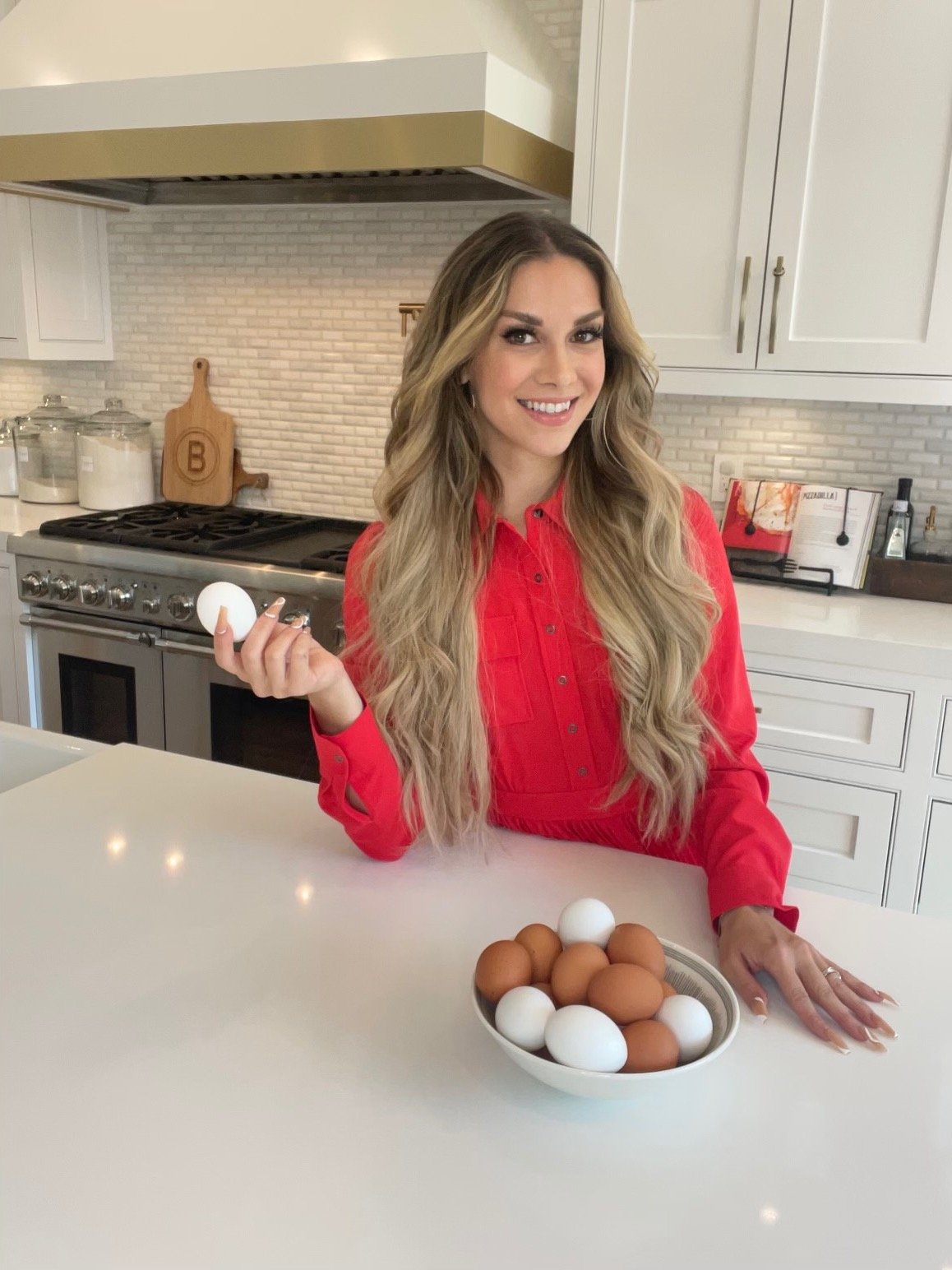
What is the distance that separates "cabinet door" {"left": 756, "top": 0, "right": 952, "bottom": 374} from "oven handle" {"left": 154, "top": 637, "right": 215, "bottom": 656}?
1.82 metres

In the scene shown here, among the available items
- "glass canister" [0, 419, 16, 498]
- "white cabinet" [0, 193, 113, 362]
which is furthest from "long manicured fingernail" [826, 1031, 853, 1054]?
"glass canister" [0, 419, 16, 498]

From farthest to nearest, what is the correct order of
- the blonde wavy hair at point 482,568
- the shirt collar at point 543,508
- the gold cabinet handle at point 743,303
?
the gold cabinet handle at point 743,303, the shirt collar at point 543,508, the blonde wavy hair at point 482,568

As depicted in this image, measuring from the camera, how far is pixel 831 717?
258 cm

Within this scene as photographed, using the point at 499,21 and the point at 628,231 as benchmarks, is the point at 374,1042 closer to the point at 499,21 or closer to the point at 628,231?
the point at 628,231

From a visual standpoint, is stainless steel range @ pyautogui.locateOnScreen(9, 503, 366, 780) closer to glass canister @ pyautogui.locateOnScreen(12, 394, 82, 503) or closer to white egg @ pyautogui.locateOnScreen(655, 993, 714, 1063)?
glass canister @ pyautogui.locateOnScreen(12, 394, 82, 503)

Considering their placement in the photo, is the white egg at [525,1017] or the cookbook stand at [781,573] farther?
the cookbook stand at [781,573]

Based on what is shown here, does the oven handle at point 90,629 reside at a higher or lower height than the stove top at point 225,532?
lower

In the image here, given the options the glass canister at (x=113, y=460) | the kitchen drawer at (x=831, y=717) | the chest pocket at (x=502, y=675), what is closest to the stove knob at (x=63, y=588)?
the glass canister at (x=113, y=460)

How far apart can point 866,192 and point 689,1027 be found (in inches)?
89.8

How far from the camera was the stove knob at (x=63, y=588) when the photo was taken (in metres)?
3.38

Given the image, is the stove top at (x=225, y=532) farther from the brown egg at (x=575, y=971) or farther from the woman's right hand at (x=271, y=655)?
the brown egg at (x=575, y=971)

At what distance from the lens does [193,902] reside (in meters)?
1.26

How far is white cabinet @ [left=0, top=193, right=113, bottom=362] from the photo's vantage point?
3.67m

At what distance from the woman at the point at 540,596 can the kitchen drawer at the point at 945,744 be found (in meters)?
1.06
